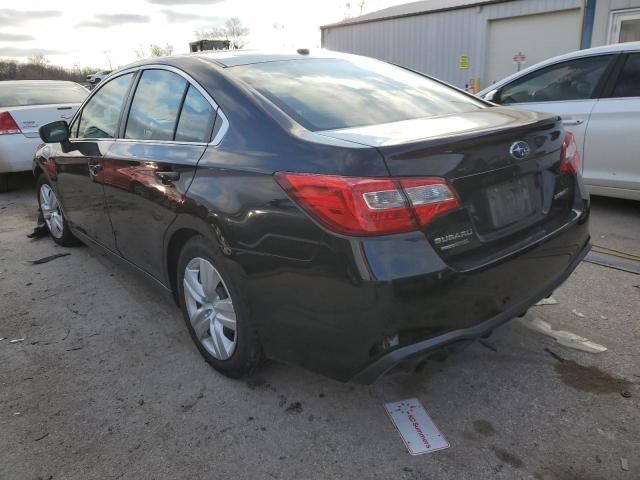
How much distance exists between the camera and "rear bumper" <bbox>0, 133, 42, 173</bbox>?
282 inches

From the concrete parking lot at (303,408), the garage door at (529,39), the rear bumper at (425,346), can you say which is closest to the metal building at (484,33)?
the garage door at (529,39)

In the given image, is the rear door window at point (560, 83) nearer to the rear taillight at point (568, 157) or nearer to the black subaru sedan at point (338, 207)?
the black subaru sedan at point (338, 207)

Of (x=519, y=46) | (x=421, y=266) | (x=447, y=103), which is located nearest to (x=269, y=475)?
(x=421, y=266)

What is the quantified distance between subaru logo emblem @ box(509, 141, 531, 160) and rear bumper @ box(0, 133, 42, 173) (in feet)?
22.8

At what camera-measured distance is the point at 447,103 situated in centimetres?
288

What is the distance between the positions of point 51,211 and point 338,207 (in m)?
4.14

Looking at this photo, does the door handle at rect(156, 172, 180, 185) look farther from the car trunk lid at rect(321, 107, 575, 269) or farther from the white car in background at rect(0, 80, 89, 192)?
the white car in background at rect(0, 80, 89, 192)

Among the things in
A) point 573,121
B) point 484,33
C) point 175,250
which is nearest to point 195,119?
point 175,250

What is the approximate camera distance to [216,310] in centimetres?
266

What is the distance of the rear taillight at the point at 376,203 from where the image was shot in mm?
1887

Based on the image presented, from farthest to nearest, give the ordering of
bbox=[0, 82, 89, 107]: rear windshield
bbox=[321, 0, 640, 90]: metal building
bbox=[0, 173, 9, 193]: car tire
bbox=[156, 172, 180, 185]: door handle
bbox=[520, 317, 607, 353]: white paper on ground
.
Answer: bbox=[321, 0, 640, 90]: metal building, bbox=[0, 173, 9, 193]: car tire, bbox=[0, 82, 89, 107]: rear windshield, bbox=[520, 317, 607, 353]: white paper on ground, bbox=[156, 172, 180, 185]: door handle

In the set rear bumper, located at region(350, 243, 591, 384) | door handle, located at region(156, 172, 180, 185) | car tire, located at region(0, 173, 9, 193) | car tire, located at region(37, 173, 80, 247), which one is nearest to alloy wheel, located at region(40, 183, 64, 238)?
car tire, located at region(37, 173, 80, 247)

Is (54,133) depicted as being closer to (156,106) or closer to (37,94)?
(156,106)

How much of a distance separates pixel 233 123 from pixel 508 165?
1.22 metres
